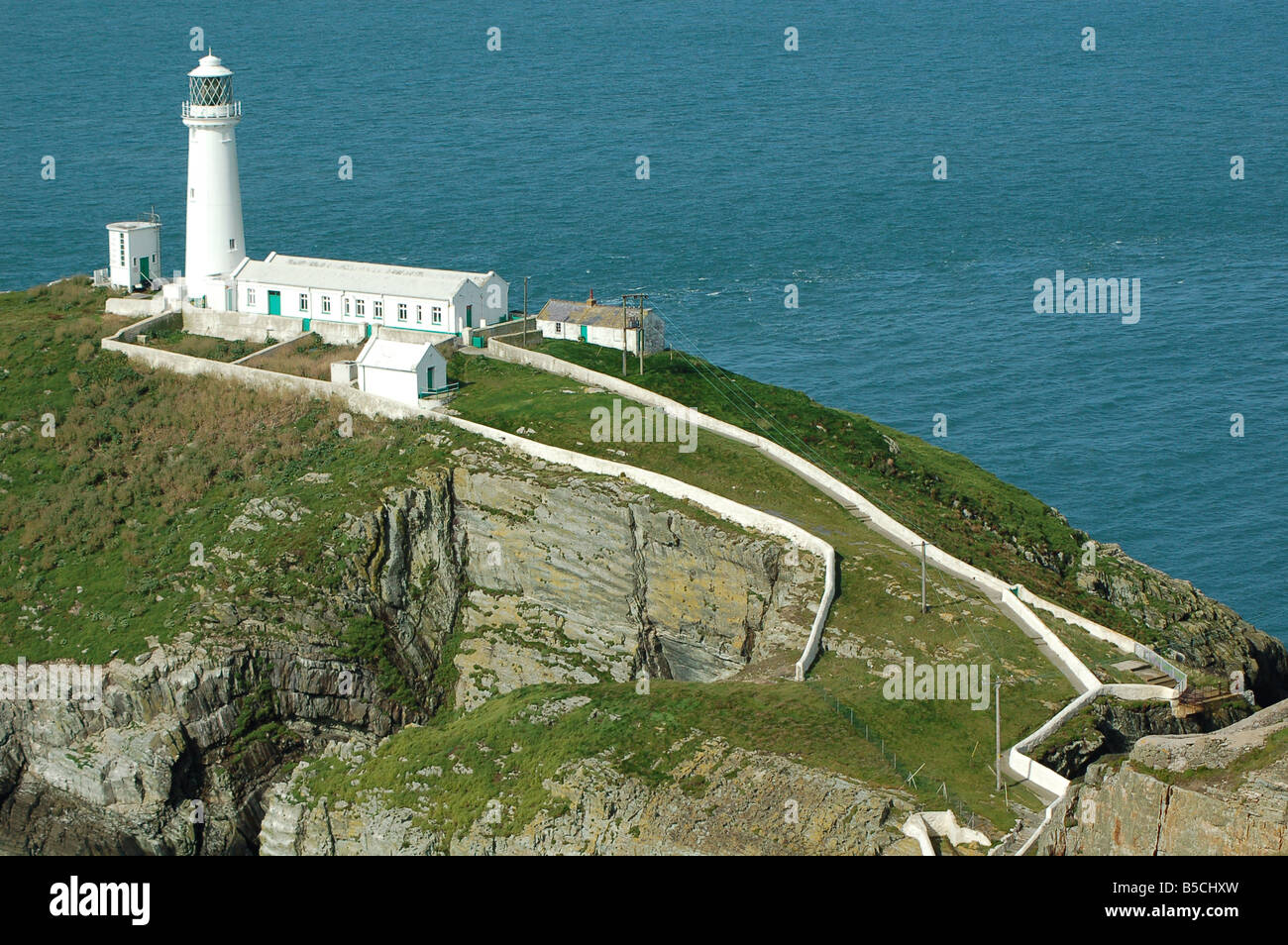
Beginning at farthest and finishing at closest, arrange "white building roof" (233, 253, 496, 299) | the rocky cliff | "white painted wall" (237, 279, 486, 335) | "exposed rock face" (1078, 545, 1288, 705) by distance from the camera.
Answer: "white building roof" (233, 253, 496, 299) < "white painted wall" (237, 279, 486, 335) < "exposed rock face" (1078, 545, 1288, 705) < the rocky cliff

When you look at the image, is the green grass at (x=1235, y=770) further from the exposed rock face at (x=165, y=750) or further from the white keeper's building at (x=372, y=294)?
the white keeper's building at (x=372, y=294)

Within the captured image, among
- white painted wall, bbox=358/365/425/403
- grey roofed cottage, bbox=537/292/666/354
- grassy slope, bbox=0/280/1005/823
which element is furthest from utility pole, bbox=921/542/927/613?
white painted wall, bbox=358/365/425/403

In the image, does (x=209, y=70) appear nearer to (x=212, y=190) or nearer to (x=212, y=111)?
(x=212, y=111)

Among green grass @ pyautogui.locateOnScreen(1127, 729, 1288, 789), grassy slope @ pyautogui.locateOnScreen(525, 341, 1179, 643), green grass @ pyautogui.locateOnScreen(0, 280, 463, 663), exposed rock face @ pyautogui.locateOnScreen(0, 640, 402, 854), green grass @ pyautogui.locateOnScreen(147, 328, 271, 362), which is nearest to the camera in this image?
green grass @ pyautogui.locateOnScreen(1127, 729, 1288, 789)

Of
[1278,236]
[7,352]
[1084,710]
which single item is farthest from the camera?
[1278,236]

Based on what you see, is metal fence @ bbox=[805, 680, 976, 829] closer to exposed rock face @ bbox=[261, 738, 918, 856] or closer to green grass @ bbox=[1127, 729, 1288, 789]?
exposed rock face @ bbox=[261, 738, 918, 856]

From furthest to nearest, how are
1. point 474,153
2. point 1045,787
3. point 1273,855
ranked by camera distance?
point 474,153 < point 1045,787 < point 1273,855

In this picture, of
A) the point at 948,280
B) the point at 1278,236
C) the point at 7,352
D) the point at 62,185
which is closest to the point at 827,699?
the point at 7,352

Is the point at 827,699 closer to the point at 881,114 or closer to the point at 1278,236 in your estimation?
the point at 1278,236
